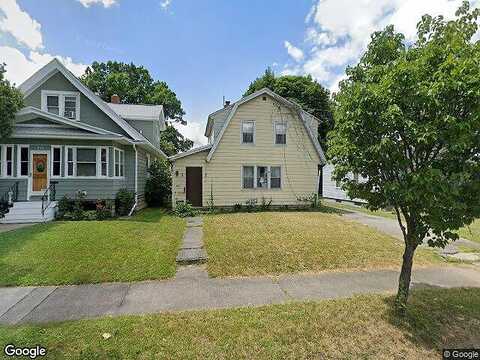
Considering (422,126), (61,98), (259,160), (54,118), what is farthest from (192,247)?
(61,98)

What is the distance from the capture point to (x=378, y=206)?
177 inches

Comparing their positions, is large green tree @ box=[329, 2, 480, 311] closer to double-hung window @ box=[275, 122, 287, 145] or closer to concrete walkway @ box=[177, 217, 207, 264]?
concrete walkway @ box=[177, 217, 207, 264]

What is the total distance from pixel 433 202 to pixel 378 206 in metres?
1.08

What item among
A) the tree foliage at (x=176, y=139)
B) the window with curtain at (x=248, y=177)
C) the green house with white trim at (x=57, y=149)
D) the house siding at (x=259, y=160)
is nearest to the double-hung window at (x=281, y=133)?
the house siding at (x=259, y=160)

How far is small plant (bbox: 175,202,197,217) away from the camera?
14.1 m

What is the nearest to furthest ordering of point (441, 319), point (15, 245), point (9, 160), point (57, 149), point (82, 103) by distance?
1. point (441, 319)
2. point (15, 245)
3. point (9, 160)
4. point (57, 149)
5. point (82, 103)

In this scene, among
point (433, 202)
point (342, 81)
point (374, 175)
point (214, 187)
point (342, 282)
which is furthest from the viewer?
point (214, 187)

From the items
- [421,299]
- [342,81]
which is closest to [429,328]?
[421,299]

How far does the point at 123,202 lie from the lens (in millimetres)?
13219

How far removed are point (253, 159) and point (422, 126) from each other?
12.7 m

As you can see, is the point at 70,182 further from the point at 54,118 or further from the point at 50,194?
the point at 54,118

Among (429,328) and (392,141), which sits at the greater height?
(392,141)

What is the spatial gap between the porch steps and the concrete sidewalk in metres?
7.15

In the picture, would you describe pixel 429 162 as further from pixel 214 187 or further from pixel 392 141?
pixel 214 187
